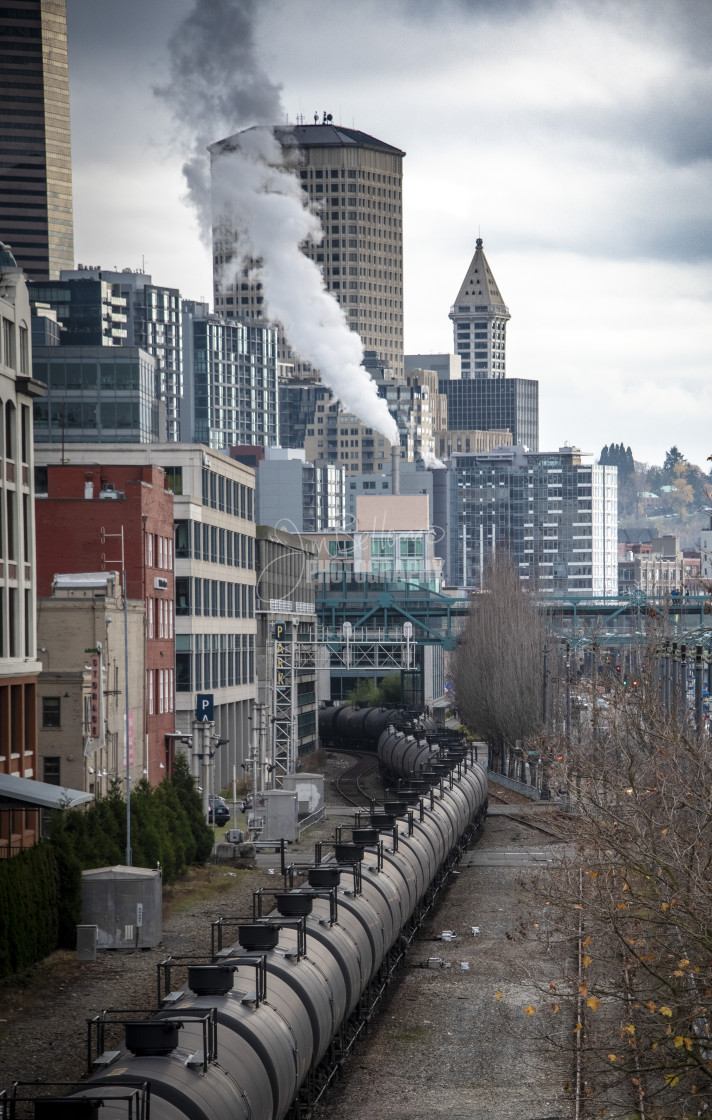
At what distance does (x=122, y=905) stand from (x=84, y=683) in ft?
40.8

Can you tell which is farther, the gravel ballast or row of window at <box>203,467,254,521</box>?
row of window at <box>203,467,254,521</box>

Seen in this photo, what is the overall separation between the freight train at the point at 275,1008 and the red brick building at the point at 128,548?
72.2 feet

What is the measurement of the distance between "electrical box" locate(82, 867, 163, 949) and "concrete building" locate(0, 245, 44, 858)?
3.17 metres

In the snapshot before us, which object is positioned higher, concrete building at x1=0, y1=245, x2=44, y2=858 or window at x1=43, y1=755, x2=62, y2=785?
concrete building at x1=0, y1=245, x2=44, y2=858

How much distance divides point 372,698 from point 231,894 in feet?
238

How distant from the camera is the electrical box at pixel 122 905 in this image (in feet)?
122

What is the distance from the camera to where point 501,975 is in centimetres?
3344

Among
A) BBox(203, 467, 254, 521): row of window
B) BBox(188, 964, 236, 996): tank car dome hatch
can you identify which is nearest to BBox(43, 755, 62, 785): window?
BBox(203, 467, 254, 521): row of window

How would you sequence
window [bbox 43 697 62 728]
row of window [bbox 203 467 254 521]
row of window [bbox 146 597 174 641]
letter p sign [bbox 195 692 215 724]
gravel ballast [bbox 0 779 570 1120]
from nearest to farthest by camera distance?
1. gravel ballast [bbox 0 779 570 1120]
2. window [bbox 43 697 62 728]
3. row of window [bbox 146 597 174 641]
4. letter p sign [bbox 195 692 215 724]
5. row of window [bbox 203 467 254 521]

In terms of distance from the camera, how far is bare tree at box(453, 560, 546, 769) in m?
83.1

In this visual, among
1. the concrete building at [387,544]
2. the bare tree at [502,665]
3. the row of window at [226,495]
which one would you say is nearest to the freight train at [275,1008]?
the row of window at [226,495]

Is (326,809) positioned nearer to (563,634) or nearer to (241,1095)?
(563,634)

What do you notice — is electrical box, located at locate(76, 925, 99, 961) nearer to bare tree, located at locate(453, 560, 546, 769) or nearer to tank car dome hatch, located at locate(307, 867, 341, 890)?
tank car dome hatch, located at locate(307, 867, 341, 890)

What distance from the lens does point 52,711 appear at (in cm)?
4897
